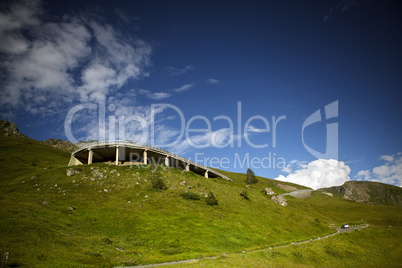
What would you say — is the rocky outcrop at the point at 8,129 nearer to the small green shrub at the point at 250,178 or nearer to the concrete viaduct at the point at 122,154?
the concrete viaduct at the point at 122,154

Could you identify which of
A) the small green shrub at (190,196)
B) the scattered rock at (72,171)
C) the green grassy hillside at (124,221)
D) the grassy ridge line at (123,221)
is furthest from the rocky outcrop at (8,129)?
the small green shrub at (190,196)

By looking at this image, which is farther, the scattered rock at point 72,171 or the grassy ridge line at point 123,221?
the scattered rock at point 72,171

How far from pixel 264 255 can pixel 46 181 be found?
188 ft

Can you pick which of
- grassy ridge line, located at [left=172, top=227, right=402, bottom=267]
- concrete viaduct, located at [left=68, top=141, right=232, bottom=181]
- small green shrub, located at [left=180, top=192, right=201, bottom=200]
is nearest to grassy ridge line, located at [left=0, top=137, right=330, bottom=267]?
small green shrub, located at [left=180, top=192, right=201, bottom=200]

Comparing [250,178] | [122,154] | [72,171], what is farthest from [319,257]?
[250,178]

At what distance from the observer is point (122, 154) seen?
81.1 meters

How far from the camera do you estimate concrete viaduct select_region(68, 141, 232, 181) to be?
7831cm

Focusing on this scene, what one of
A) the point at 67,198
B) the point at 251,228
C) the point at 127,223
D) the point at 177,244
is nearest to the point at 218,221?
the point at 251,228

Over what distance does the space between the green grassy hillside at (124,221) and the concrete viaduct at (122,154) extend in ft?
39.0

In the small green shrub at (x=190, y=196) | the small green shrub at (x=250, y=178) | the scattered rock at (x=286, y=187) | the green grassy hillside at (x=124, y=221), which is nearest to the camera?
the green grassy hillside at (x=124, y=221)

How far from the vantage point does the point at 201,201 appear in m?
56.8

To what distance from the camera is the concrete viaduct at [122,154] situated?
3083 inches

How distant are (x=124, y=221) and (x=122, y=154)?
46.2 meters

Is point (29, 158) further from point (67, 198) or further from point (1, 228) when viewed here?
point (1, 228)
